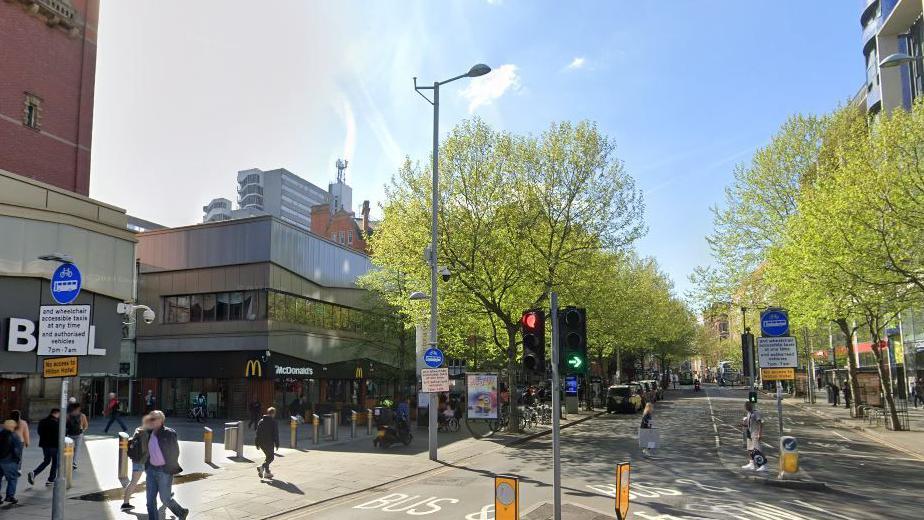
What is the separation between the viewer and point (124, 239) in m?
25.6

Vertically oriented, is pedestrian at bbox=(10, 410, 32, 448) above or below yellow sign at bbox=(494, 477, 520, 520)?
above

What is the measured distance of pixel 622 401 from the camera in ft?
131

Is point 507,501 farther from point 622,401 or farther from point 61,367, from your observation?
point 622,401

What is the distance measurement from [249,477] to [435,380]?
5831 millimetres

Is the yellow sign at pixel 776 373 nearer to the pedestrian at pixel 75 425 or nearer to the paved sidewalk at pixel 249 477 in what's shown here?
the paved sidewalk at pixel 249 477

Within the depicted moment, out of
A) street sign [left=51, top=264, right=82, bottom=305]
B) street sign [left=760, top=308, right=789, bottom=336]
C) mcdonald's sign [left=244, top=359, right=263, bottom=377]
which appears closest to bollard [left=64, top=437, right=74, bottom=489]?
street sign [left=51, top=264, right=82, bottom=305]

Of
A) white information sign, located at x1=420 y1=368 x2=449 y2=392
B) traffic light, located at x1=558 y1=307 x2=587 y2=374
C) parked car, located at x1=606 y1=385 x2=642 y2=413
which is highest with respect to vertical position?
traffic light, located at x1=558 y1=307 x2=587 y2=374

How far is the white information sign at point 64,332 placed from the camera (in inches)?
A: 358

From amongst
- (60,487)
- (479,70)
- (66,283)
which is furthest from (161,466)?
(479,70)

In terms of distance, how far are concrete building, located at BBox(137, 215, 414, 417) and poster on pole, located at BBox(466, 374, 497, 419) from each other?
40.5ft

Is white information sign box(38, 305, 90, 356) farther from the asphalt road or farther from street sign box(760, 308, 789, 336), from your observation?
street sign box(760, 308, 789, 336)

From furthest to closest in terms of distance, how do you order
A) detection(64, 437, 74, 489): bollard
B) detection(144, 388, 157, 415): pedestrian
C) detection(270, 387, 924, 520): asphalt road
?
detection(144, 388, 157, 415): pedestrian < detection(64, 437, 74, 489): bollard < detection(270, 387, 924, 520): asphalt road

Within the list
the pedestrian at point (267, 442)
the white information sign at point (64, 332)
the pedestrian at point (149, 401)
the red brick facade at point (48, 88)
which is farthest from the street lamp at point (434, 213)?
the pedestrian at point (149, 401)

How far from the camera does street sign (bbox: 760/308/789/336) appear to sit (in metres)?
14.5
